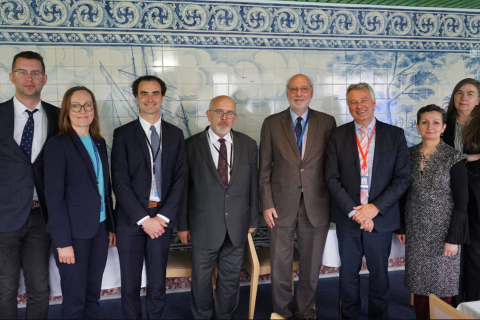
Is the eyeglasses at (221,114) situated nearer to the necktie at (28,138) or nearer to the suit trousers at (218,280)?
the suit trousers at (218,280)

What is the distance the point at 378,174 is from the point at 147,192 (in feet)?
5.79

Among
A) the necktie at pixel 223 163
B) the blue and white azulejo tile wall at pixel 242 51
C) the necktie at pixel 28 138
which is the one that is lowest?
the necktie at pixel 223 163

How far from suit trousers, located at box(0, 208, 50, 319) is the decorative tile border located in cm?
203

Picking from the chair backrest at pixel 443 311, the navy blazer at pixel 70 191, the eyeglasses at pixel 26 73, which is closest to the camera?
the chair backrest at pixel 443 311

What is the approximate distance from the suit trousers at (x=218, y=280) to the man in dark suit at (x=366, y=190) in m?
0.89

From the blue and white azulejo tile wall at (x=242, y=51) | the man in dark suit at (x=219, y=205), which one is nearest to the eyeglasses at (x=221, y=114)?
the man in dark suit at (x=219, y=205)

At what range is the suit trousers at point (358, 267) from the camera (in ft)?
9.93

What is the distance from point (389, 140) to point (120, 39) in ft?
9.06

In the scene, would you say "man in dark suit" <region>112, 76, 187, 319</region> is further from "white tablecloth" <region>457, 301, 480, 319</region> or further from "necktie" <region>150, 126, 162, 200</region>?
"white tablecloth" <region>457, 301, 480, 319</region>

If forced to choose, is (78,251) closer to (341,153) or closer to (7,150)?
(7,150)

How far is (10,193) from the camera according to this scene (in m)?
2.60

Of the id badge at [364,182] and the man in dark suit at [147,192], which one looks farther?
the id badge at [364,182]

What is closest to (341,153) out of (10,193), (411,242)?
(411,242)

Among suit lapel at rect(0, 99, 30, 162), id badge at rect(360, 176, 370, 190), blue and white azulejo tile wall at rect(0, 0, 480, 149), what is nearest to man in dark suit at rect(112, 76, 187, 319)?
suit lapel at rect(0, 99, 30, 162)
